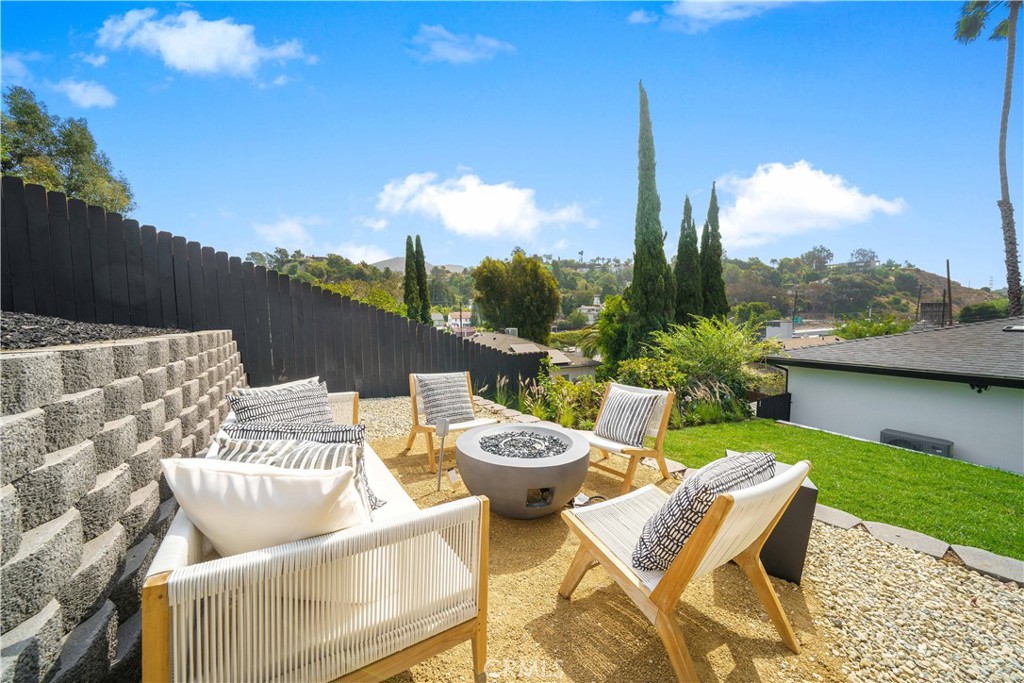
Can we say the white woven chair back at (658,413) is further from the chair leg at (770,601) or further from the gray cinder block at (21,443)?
the gray cinder block at (21,443)

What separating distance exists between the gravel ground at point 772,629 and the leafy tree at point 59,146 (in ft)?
71.1

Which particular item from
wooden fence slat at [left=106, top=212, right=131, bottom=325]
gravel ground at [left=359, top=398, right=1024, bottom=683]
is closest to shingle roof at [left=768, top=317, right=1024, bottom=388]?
gravel ground at [left=359, top=398, right=1024, bottom=683]

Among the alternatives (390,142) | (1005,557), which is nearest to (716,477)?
(1005,557)

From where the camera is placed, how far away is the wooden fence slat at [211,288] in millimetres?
5387

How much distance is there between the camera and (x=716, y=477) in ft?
5.00

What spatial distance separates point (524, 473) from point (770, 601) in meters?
1.34

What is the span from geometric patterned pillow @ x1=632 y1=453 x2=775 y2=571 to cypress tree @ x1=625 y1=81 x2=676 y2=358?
12125mm

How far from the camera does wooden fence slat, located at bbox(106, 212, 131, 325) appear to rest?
4559 millimetres

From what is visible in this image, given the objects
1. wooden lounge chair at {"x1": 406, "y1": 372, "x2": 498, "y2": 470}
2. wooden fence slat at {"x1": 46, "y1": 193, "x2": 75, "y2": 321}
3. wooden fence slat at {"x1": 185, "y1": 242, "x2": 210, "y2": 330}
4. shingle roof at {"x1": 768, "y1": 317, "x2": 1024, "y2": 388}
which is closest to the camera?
wooden lounge chair at {"x1": 406, "y1": 372, "x2": 498, "y2": 470}

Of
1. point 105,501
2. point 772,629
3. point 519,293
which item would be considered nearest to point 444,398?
point 105,501

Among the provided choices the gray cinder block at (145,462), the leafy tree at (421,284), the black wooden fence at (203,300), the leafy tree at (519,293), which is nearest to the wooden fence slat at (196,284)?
the black wooden fence at (203,300)

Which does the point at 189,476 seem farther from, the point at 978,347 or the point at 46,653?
the point at 978,347

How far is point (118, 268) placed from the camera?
461 centimetres

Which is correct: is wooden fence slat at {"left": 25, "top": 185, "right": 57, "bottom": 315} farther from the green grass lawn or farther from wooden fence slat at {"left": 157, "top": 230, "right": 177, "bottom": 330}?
the green grass lawn
